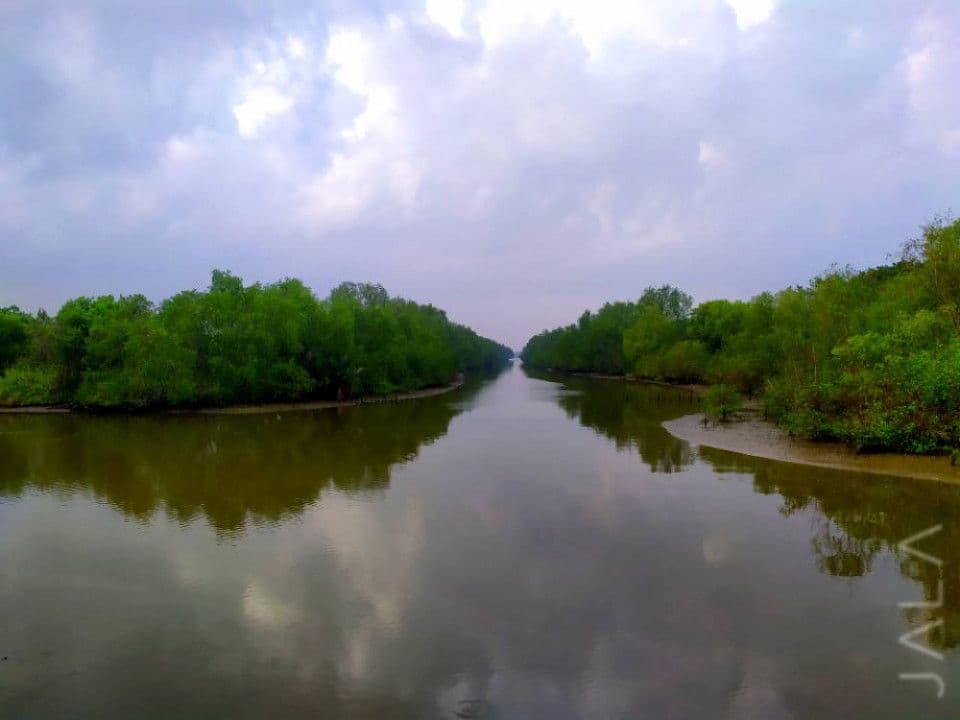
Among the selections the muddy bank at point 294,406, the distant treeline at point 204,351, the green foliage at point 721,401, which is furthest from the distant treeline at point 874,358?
the distant treeline at point 204,351

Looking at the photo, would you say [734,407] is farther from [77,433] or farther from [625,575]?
[77,433]

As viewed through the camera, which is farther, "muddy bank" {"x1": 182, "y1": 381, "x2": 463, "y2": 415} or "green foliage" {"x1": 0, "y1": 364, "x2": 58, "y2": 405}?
"green foliage" {"x1": 0, "y1": 364, "x2": 58, "y2": 405}

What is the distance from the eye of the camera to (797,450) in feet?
71.2

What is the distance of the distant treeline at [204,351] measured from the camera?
117 ft

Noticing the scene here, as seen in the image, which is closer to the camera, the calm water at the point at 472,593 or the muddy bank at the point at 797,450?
the calm water at the point at 472,593

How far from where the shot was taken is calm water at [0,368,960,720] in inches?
263

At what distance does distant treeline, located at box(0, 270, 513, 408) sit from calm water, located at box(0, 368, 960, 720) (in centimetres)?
1706

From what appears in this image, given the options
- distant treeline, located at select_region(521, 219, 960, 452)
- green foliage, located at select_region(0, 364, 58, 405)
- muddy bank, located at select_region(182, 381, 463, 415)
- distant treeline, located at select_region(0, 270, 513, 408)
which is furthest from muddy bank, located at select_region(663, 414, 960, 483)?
green foliage, located at select_region(0, 364, 58, 405)

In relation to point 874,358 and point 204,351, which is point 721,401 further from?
point 204,351

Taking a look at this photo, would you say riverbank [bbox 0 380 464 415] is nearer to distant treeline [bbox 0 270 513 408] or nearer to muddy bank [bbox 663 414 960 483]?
distant treeline [bbox 0 270 513 408]

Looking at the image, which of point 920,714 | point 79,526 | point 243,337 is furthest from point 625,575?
point 243,337

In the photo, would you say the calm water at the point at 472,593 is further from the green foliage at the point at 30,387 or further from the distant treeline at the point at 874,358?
the green foliage at the point at 30,387

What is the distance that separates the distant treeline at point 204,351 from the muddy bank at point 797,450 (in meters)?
22.2

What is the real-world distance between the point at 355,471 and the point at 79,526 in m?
7.40
